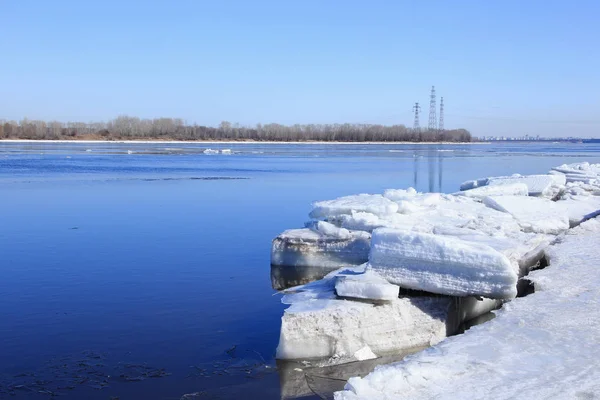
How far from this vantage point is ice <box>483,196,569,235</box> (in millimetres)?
8094

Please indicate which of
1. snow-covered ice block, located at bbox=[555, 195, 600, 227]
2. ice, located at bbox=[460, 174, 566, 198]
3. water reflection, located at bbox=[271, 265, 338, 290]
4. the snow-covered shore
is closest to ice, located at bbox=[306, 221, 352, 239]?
the snow-covered shore

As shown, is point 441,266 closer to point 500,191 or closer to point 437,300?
point 437,300

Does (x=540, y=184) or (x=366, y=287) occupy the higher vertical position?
(x=540, y=184)

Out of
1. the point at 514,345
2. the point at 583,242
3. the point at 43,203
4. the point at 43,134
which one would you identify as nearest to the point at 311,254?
the point at 583,242

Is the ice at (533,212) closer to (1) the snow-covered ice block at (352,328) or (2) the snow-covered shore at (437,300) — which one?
(2) the snow-covered shore at (437,300)

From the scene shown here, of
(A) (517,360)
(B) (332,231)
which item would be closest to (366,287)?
(A) (517,360)

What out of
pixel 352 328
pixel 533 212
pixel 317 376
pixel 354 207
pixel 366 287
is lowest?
pixel 317 376

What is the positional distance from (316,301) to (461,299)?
1.38 m

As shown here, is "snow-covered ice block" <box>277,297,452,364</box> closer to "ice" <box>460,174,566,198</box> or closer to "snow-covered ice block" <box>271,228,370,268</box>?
"snow-covered ice block" <box>271,228,370,268</box>

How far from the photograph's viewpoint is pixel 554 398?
3281 mm

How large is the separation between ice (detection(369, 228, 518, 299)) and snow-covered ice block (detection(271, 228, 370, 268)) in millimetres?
2174

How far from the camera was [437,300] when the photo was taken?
534cm

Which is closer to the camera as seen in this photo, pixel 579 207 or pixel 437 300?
pixel 437 300

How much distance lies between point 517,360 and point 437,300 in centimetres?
151
